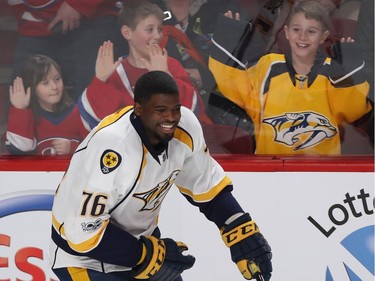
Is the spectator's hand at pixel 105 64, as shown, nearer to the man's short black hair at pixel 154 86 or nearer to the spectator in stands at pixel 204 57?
the spectator in stands at pixel 204 57

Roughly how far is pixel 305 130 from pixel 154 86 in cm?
136

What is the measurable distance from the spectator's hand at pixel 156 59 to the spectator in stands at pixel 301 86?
22 centimetres

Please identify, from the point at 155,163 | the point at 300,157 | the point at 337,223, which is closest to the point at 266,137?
the point at 300,157

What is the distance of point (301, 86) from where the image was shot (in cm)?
433

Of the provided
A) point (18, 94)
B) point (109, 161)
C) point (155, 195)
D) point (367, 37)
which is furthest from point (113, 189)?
point (367, 37)

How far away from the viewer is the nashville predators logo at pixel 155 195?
10.7ft

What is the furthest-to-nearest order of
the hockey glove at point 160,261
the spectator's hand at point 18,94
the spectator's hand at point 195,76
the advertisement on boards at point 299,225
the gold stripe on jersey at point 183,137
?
the spectator's hand at point 18,94 < the spectator's hand at point 195,76 < the advertisement on boards at point 299,225 < the gold stripe on jersey at point 183,137 < the hockey glove at point 160,261

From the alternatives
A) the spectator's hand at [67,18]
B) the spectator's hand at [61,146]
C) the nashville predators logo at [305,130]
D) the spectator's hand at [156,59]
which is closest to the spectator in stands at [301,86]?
the nashville predators logo at [305,130]

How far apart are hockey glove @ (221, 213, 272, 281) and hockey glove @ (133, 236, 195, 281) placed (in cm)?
16

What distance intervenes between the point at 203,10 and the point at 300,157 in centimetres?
72

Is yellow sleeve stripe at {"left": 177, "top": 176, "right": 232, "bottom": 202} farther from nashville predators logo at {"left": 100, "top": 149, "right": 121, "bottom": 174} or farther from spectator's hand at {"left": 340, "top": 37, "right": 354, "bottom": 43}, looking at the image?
spectator's hand at {"left": 340, "top": 37, "right": 354, "bottom": 43}

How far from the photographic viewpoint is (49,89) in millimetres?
4484

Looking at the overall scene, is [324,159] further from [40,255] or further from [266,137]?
[40,255]

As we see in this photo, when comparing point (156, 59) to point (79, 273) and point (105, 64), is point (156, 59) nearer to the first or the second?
point (105, 64)
